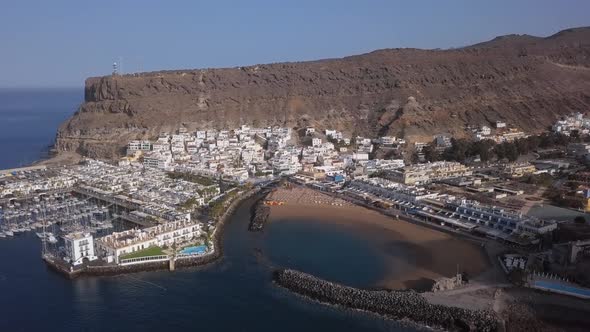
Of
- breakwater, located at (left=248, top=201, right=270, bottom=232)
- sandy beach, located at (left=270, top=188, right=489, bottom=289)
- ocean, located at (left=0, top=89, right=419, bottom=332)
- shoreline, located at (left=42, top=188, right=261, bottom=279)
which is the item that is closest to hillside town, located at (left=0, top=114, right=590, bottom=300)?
shoreline, located at (left=42, top=188, right=261, bottom=279)

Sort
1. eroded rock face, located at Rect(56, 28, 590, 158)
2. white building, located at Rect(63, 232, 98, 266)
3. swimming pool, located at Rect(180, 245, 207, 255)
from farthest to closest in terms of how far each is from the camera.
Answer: eroded rock face, located at Rect(56, 28, 590, 158) < swimming pool, located at Rect(180, 245, 207, 255) < white building, located at Rect(63, 232, 98, 266)

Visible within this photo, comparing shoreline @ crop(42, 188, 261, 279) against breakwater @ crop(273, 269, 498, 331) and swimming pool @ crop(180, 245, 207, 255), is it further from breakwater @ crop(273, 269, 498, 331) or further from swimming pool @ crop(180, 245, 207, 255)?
breakwater @ crop(273, 269, 498, 331)

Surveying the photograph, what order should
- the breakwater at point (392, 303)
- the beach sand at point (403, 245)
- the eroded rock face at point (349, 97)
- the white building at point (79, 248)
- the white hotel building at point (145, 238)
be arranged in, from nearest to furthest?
1. the breakwater at point (392, 303)
2. the beach sand at point (403, 245)
3. the white building at point (79, 248)
4. the white hotel building at point (145, 238)
5. the eroded rock face at point (349, 97)

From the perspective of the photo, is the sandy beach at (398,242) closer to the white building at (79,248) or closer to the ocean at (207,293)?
the ocean at (207,293)

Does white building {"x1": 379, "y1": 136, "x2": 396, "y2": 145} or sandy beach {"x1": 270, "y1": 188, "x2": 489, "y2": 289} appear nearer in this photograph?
sandy beach {"x1": 270, "y1": 188, "x2": 489, "y2": 289}

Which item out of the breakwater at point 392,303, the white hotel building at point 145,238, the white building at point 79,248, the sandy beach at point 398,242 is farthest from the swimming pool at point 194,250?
the sandy beach at point 398,242

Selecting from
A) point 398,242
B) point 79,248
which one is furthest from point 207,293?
point 398,242
